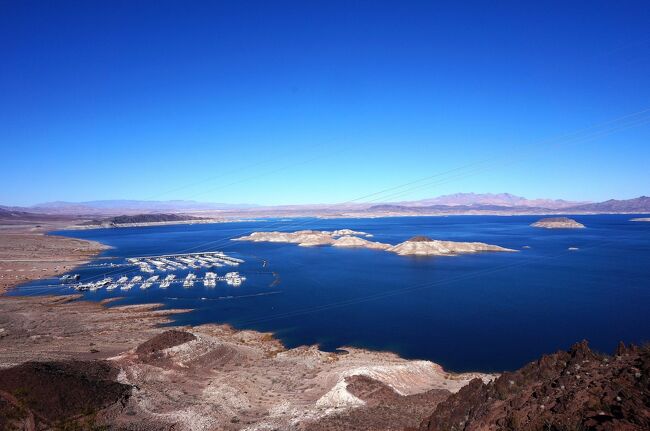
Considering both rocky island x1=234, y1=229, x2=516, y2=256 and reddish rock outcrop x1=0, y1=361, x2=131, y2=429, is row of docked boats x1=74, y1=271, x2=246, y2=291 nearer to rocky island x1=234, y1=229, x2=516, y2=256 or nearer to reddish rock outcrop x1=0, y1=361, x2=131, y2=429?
reddish rock outcrop x1=0, y1=361, x2=131, y2=429

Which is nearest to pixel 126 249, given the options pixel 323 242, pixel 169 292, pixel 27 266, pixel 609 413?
pixel 27 266

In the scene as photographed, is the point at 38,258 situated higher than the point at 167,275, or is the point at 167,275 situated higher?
the point at 38,258

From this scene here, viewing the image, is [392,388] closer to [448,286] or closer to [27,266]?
[448,286]

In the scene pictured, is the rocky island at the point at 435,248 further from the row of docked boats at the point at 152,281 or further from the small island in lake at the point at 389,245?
the row of docked boats at the point at 152,281

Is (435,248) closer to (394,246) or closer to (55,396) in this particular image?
(394,246)

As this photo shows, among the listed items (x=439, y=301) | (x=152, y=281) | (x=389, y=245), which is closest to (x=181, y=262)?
(x=152, y=281)
